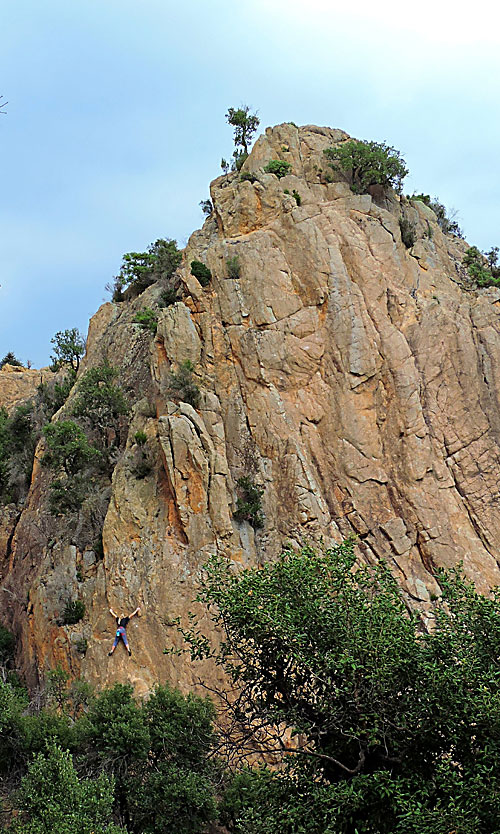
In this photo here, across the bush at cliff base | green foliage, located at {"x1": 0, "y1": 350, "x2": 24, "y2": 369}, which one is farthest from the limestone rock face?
the bush at cliff base

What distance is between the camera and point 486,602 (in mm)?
12414

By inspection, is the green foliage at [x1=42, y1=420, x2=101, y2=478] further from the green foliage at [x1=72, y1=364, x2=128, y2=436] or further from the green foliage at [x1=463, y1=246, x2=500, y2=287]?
the green foliage at [x1=463, y1=246, x2=500, y2=287]

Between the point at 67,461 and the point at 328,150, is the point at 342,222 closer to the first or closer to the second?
the point at 328,150

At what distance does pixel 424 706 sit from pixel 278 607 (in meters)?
3.28

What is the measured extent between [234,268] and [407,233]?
32.0 ft

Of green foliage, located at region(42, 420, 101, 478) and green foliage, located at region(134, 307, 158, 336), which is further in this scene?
green foliage, located at region(134, 307, 158, 336)

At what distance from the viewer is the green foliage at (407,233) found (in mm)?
34000

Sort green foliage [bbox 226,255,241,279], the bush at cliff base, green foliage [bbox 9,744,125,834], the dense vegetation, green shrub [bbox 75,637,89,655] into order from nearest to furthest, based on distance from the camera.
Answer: the bush at cliff base → green foliage [bbox 9,744,125,834] → the dense vegetation → green shrub [bbox 75,637,89,655] → green foliage [bbox 226,255,241,279]

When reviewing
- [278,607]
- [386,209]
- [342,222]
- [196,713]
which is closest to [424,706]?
[278,607]

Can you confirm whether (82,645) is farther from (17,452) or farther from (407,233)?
(407,233)

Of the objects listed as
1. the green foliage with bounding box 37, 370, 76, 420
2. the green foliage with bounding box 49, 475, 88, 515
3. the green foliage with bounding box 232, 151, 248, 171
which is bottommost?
the green foliage with bounding box 49, 475, 88, 515

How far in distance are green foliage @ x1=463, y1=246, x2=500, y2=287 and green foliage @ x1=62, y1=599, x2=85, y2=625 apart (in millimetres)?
24872

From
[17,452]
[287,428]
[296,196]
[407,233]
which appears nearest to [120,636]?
[287,428]

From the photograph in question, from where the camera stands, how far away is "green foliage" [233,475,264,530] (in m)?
25.6
